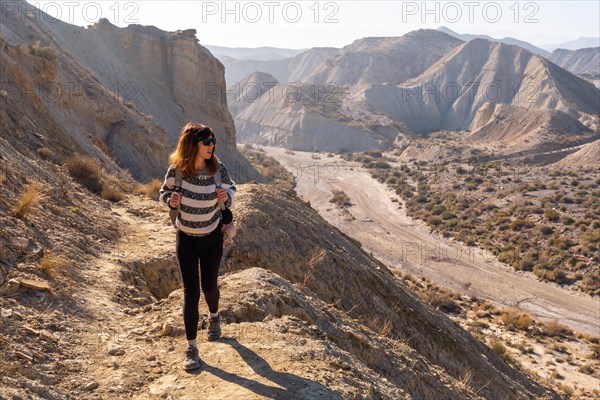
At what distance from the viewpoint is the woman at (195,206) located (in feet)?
13.4

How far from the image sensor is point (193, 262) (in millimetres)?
4203

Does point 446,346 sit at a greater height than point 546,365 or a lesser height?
greater

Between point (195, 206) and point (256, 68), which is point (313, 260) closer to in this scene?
point (195, 206)

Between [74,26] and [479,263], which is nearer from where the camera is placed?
[479,263]

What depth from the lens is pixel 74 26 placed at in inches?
1262

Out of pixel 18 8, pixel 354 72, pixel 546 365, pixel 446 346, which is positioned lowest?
pixel 546 365

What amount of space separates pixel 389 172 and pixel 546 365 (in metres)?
37.6

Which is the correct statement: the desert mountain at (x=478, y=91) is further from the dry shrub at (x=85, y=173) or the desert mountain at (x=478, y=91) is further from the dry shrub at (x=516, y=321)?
the dry shrub at (x=85, y=173)

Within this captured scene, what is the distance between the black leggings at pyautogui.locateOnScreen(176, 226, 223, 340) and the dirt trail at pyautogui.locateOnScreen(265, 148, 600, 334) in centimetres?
1991

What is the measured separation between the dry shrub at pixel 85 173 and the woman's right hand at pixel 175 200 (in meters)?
7.35

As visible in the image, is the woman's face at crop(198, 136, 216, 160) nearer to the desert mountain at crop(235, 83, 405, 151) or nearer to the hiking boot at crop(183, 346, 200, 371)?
the hiking boot at crop(183, 346, 200, 371)

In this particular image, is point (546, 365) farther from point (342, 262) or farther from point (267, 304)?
point (267, 304)

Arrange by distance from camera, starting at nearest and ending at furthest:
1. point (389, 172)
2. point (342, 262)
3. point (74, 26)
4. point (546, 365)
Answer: point (342, 262)
point (546, 365)
point (74, 26)
point (389, 172)

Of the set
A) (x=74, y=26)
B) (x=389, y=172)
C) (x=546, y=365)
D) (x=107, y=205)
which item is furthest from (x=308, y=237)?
(x=389, y=172)
